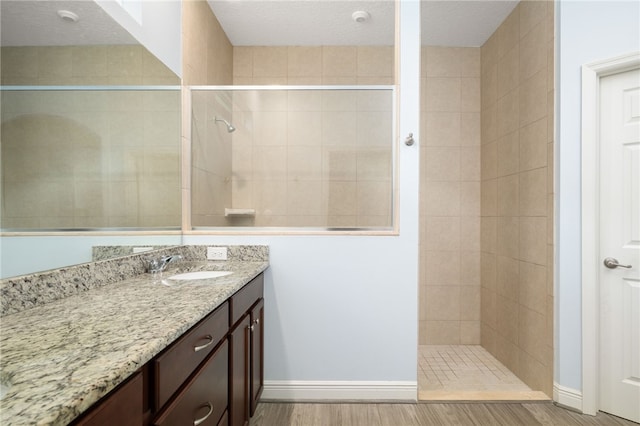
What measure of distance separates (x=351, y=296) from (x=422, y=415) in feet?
2.58

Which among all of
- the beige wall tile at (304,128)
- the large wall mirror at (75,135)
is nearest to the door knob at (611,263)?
the beige wall tile at (304,128)

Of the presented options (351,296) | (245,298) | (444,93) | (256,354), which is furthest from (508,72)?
(256,354)

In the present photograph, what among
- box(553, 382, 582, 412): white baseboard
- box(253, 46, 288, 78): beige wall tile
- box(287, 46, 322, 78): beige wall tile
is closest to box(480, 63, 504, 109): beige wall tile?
box(287, 46, 322, 78): beige wall tile

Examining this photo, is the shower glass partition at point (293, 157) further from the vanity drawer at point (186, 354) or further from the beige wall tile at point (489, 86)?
the beige wall tile at point (489, 86)

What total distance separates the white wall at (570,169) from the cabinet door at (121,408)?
228 cm

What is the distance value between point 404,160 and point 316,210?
0.65 metres

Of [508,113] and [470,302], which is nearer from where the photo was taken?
[508,113]

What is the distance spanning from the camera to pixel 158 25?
1.81 meters

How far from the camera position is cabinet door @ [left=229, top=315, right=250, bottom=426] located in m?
1.37

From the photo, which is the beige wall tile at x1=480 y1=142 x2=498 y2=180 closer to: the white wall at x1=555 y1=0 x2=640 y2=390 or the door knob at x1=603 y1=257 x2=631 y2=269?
the white wall at x1=555 y1=0 x2=640 y2=390

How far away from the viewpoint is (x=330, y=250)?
2.08 metres

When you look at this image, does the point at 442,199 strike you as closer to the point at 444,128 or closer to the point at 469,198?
the point at 469,198

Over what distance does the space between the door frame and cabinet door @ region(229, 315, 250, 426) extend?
196 centimetres

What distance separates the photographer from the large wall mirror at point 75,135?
965 millimetres
